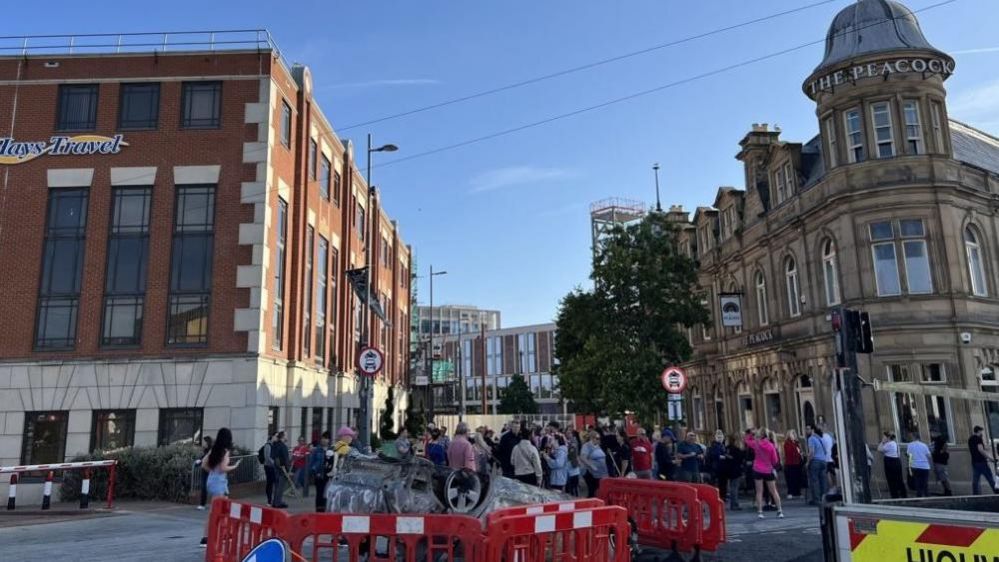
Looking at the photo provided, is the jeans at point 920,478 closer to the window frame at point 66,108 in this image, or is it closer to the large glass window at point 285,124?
the large glass window at point 285,124

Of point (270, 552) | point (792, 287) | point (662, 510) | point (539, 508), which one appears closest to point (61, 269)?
point (539, 508)

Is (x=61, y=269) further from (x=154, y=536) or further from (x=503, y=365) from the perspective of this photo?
(x=503, y=365)

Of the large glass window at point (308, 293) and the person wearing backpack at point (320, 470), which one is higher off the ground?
A: the large glass window at point (308, 293)

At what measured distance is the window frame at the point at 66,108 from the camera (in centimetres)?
2244

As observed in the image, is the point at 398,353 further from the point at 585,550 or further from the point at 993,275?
the point at 585,550

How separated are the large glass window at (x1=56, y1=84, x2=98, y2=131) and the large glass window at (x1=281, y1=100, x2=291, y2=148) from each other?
19.4 feet

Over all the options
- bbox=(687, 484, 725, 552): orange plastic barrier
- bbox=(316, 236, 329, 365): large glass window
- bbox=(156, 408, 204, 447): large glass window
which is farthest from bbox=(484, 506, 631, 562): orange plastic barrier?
bbox=(316, 236, 329, 365): large glass window

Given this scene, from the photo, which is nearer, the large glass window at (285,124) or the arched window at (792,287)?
the large glass window at (285,124)

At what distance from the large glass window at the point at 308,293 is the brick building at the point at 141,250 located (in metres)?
2.17

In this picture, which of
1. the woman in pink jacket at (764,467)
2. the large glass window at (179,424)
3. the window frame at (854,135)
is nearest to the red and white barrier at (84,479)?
the large glass window at (179,424)

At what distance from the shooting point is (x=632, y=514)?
998cm

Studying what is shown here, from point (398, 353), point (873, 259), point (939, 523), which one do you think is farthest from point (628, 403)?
point (398, 353)

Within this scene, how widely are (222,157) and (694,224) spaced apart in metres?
24.6

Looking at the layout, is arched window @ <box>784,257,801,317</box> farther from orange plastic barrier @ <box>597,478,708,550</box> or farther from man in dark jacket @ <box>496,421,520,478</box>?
orange plastic barrier @ <box>597,478,708,550</box>
